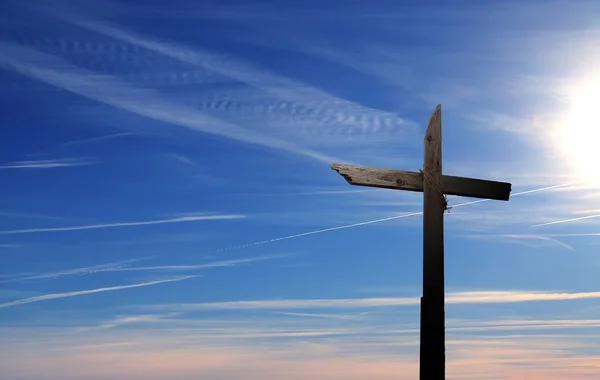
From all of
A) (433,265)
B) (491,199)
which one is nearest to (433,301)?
(433,265)

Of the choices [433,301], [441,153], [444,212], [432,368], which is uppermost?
[441,153]

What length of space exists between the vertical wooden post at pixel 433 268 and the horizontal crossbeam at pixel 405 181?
19cm

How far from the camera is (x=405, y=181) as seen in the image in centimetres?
1136

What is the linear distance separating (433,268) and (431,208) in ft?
2.99

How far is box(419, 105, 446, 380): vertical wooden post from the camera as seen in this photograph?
35.7 feet

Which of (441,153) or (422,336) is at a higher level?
(441,153)

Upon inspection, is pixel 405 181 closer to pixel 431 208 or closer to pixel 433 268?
pixel 431 208

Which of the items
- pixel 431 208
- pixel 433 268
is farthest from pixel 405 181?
pixel 433 268

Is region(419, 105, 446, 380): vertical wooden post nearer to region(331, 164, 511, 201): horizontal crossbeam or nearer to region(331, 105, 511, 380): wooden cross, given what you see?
region(331, 105, 511, 380): wooden cross

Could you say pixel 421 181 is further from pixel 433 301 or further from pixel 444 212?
pixel 433 301

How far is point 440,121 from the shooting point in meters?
11.6

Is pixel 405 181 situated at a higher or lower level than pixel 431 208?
higher

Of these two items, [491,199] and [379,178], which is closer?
[379,178]

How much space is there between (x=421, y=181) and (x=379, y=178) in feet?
2.29
